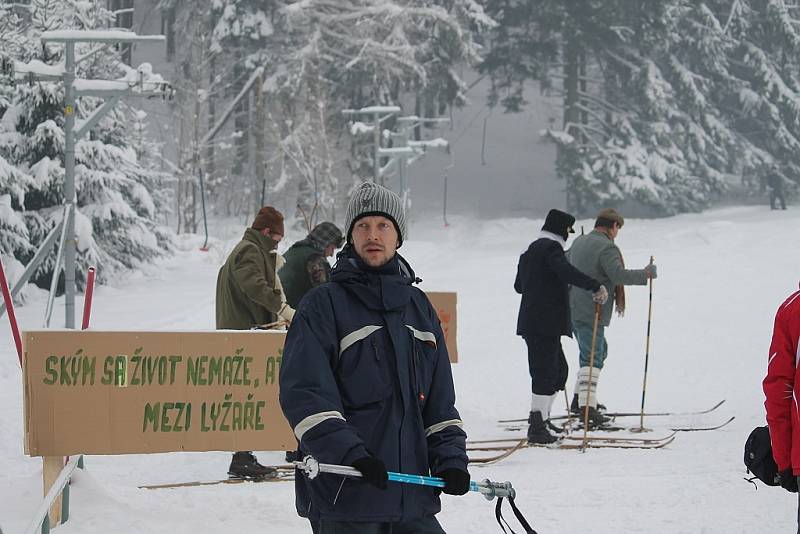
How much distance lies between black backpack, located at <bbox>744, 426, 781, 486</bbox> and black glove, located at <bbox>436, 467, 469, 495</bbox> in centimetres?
119

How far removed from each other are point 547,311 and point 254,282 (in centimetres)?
229

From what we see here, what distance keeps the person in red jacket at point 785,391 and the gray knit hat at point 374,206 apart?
1.29 metres

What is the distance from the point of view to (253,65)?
177ft

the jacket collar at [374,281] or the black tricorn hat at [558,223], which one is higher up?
the jacket collar at [374,281]

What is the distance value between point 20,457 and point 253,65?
46.9 metres

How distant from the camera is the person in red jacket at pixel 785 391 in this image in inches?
156

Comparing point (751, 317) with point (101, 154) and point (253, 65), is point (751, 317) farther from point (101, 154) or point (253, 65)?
point (253, 65)

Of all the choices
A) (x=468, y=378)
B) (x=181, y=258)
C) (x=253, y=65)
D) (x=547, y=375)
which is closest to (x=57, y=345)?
(x=547, y=375)

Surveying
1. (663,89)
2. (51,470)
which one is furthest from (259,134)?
(51,470)

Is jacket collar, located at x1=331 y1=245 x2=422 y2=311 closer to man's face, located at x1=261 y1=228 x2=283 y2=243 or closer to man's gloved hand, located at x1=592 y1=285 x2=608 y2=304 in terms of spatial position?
man's face, located at x1=261 y1=228 x2=283 y2=243

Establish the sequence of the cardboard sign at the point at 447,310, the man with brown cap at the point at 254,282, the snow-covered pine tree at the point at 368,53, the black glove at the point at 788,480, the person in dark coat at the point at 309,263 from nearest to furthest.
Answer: the black glove at the point at 788,480
the man with brown cap at the point at 254,282
the person in dark coat at the point at 309,263
the cardboard sign at the point at 447,310
the snow-covered pine tree at the point at 368,53

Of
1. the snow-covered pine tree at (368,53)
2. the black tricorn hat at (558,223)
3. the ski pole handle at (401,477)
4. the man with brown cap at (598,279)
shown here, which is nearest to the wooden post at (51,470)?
the ski pole handle at (401,477)

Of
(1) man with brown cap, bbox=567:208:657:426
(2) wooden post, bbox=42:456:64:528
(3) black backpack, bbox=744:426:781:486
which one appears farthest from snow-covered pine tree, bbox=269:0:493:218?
(3) black backpack, bbox=744:426:781:486

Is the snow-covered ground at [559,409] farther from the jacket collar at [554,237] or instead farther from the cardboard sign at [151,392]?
the jacket collar at [554,237]
